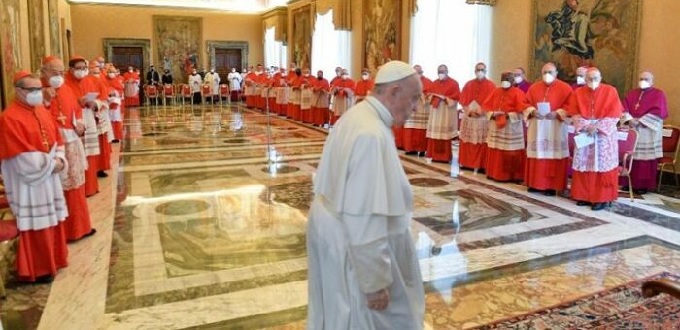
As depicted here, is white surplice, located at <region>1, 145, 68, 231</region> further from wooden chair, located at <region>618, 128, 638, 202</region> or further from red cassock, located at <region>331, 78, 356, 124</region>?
red cassock, located at <region>331, 78, 356, 124</region>

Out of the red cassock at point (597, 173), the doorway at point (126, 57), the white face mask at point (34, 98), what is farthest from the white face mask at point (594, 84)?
the doorway at point (126, 57)

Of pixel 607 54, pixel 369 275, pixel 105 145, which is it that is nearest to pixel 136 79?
pixel 105 145

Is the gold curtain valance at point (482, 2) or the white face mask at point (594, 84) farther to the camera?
the gold curtain valance at point (482, 2)

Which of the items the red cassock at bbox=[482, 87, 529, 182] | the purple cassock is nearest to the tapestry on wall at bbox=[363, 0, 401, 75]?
the red cassock at bbox=[482, 87, 529, 182]

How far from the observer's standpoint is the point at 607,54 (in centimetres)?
856

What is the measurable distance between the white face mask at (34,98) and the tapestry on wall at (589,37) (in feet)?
26.2

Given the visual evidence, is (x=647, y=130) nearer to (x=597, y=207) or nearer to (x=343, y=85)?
(x=597, y=207)

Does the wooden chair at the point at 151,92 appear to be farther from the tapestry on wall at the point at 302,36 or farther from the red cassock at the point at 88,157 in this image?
the red cassock at the point at 88,157

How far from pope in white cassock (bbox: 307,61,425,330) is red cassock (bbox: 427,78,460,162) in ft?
25.8

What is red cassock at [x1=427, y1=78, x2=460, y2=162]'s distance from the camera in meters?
9.88

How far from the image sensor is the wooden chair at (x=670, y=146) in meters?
7.73

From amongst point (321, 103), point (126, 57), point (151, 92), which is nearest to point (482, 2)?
point (321, 103)

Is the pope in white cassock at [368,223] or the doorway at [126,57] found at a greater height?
the doorway at [126,57]

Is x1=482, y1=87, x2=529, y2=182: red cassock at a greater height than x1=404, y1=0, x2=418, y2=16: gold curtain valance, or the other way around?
x1=404, y1=0, x2=418, y2=16: gold curtain valance
